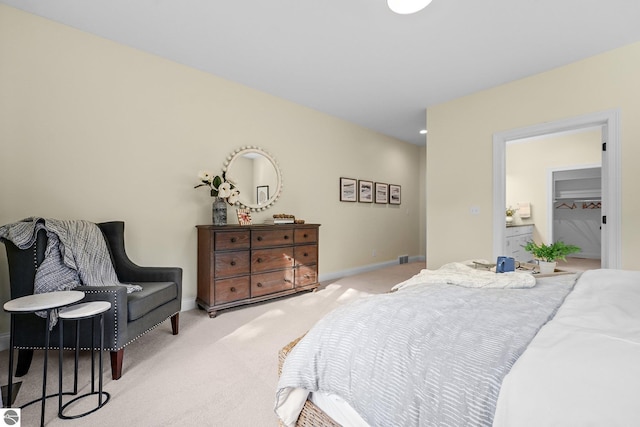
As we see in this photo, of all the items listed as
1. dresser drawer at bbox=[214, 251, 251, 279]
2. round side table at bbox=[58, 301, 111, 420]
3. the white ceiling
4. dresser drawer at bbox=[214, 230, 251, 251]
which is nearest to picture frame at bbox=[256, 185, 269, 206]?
dresser drawer at bbox=[214, 230, 251, 251]

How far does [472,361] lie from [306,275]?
3091 millimetres

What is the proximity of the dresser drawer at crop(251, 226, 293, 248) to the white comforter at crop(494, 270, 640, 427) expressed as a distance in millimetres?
2755

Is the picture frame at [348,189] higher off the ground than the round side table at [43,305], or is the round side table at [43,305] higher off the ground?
the picture frame at [348,189]

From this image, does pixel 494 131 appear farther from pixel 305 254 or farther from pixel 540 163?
pixel 540 163

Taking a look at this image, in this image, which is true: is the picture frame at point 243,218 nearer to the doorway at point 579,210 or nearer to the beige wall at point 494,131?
the beige wall at point 494,131

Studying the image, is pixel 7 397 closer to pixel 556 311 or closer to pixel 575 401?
pixel 575 401

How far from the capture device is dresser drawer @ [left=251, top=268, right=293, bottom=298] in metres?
3.24

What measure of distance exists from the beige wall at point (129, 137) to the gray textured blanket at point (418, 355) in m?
2.57

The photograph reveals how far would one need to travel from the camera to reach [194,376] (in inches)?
74.3

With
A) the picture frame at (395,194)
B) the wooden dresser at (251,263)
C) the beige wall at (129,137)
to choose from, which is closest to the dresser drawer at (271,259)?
the wooden dresser at (251,263)

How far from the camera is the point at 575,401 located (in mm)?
570

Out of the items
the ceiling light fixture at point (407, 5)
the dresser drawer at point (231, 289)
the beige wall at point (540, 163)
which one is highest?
the ceiling light fixture at point (407, 5)

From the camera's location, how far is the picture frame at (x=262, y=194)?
3.78 metres

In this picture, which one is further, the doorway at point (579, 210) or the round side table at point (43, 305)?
the doorway at point (579, 210)
